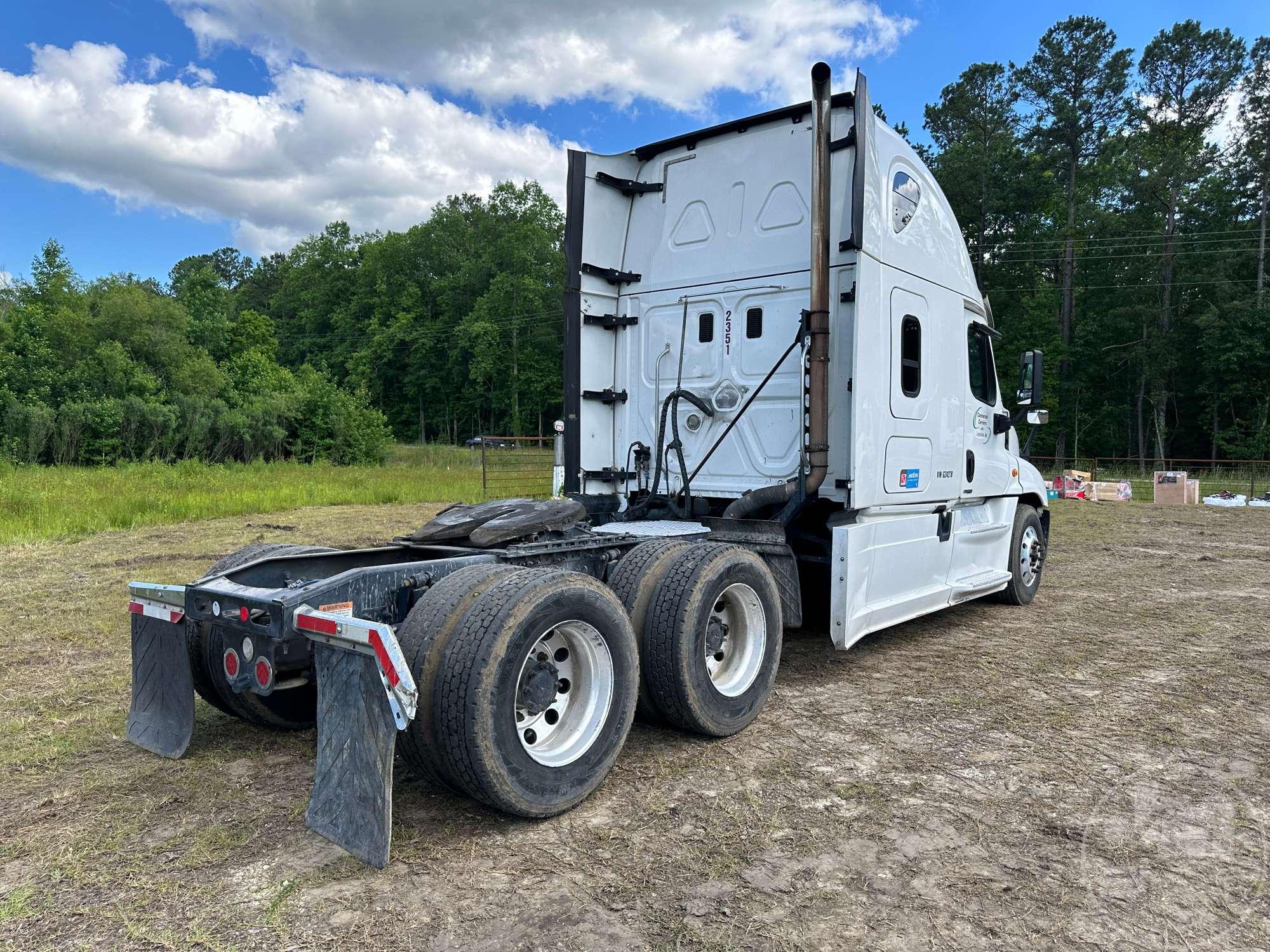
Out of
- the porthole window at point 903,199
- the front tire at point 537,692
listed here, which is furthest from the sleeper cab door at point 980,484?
the front tire at point 537,692

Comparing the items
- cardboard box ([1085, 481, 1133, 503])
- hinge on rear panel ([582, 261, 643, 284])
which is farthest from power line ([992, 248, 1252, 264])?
hinge on rear panel ([582, 261, 643, 284])

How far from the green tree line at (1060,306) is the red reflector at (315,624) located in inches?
1130

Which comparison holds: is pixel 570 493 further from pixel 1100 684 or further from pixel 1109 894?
pixel 1109 894

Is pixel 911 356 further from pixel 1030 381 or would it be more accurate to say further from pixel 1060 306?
pixel 1060 306

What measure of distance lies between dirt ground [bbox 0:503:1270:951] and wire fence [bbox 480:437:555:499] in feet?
42.0

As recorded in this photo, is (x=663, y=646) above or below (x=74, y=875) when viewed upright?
above

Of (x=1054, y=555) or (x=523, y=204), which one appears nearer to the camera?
(x=1054, y=555)

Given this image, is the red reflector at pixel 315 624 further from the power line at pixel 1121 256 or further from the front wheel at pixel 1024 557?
the power line at pixel 1121 256

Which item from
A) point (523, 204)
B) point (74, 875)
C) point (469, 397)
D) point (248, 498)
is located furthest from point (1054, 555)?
point (523, 204)

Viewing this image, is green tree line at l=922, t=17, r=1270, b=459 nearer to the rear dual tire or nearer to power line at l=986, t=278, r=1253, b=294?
power line at l=986, t=278, r=1253, b=294

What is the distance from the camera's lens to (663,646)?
3889 mm

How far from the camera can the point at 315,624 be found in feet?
9.71

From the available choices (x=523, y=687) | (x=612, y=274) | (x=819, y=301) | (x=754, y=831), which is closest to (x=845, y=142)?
(x=819, y=301)

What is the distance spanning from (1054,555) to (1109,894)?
9.33m
